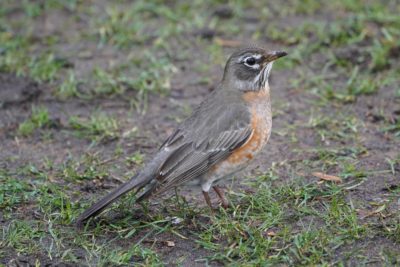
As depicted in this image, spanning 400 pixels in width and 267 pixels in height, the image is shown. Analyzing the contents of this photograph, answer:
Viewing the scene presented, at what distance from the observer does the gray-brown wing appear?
7.18 metres

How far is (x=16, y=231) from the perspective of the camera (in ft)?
22.8

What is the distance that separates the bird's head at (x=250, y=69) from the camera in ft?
25.6

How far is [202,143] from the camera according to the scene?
7.42 metres

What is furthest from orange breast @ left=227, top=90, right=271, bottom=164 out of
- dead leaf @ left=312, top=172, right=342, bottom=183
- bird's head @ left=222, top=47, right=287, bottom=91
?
dead leaf @ left=312, top=172, right=342, bottom=183

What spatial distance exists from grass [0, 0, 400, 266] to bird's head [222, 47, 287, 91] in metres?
0.97

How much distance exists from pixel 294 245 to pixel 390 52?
4.72m

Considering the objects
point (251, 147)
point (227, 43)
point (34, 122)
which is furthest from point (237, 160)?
point (227, 43)

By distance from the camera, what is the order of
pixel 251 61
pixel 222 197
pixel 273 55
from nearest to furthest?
pixel 222 197
pixel 273 55
pixel 251 61

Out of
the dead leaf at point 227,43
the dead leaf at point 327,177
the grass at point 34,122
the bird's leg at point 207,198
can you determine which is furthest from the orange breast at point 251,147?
the dead leaf at point 227,43

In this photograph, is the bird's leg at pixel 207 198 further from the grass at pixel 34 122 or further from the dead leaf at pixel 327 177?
the grass at pixel 34 122

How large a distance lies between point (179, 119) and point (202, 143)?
6.83 feet

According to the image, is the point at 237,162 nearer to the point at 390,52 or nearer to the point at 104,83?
the point at 104,83

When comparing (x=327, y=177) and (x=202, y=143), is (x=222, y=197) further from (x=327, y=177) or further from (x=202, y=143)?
(x=327, y=177)

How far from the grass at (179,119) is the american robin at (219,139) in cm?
33
